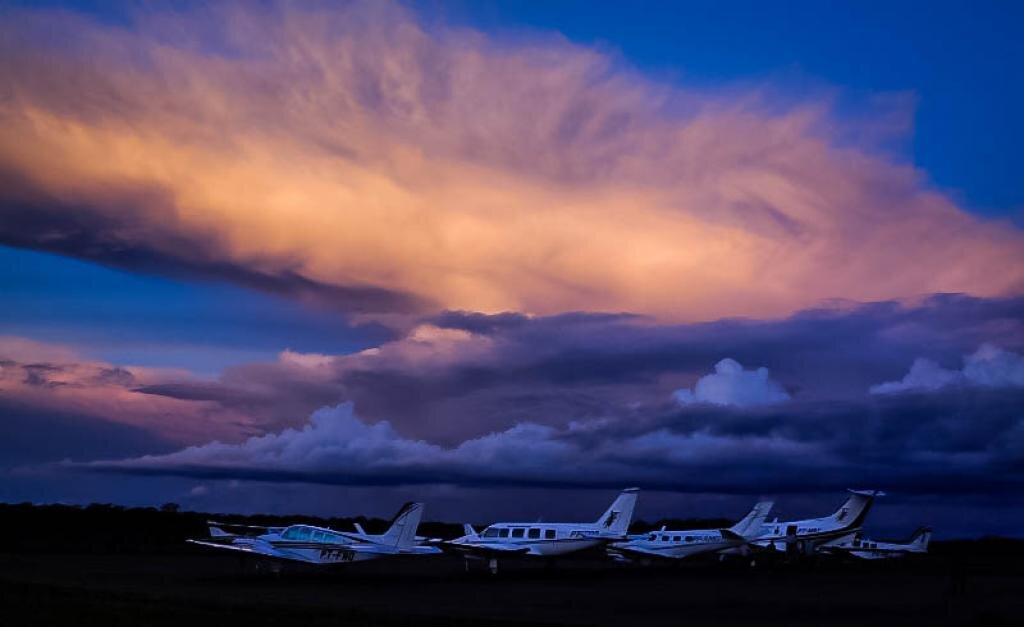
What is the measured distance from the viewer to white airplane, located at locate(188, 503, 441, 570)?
39406 mm

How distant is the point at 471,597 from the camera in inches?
1266

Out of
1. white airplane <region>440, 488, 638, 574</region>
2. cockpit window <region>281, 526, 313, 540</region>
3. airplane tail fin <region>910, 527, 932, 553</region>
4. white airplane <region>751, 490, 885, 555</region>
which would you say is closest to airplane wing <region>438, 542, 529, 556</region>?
white airplane <region>440, 488, 638, 574</region>

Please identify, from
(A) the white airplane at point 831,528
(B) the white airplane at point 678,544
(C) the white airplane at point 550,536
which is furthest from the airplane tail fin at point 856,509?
(C) the white airplane at point 550,536

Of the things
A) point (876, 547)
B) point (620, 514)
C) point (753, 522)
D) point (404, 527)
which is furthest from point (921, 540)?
point (404, 527)

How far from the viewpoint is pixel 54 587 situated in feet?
96.2

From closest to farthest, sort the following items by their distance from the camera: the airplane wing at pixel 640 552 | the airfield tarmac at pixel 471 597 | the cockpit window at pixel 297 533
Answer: the airfield tarmac at pixel 471 597 < the cockpit window at pixel 297 533 < the airplane wing at pixel 640 552

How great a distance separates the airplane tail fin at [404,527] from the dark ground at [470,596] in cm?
170

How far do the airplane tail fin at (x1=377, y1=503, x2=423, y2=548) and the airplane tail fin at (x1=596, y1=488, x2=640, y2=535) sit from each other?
1199 cm

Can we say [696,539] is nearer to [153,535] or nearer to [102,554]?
[102,554]

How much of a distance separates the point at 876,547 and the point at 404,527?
137 ft

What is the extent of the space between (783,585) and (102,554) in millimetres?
38675

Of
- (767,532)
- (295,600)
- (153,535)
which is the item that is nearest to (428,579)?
(295,600)

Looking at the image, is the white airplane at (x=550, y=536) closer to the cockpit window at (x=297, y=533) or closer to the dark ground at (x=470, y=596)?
the dark ground at (x=470, y=596)

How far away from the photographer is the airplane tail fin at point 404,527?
41.1 metres
